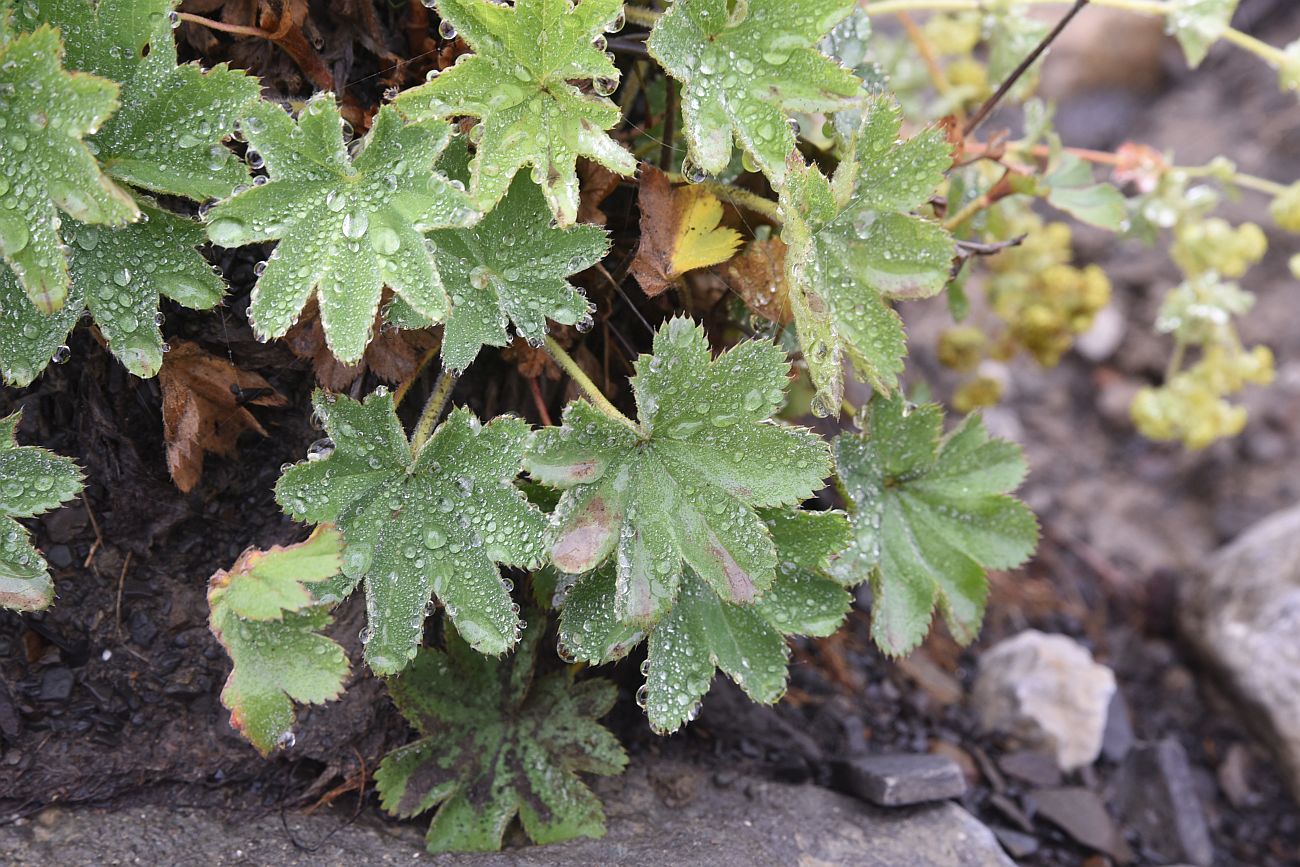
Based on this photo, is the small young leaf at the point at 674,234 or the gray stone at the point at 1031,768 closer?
the small young leaf at the point at 674,234

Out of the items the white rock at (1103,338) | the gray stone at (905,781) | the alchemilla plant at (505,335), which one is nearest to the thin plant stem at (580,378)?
the alchemilla plant at (505,335)

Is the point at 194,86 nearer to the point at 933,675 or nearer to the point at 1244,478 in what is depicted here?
the point at 933,675

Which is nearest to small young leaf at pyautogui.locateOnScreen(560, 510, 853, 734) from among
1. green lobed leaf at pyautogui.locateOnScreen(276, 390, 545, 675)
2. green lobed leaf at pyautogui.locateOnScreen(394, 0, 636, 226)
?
green lobed leaf at pyautogui.locateOnScreen(276, 390, 545, 675)

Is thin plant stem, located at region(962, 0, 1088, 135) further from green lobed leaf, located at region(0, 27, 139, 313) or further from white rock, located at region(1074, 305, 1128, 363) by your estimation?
white rock, located at region(1074, 305, 1128, 363)

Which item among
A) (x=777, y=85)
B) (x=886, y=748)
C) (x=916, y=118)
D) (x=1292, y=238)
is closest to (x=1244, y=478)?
(x=1292, y=238)

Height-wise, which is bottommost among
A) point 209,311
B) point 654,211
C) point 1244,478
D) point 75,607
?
point 1244,478

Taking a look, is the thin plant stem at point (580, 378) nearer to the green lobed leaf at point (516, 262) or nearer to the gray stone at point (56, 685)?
the green lobed leaf at point (516, 262)
